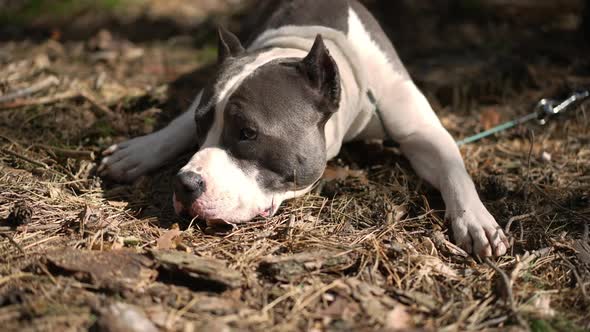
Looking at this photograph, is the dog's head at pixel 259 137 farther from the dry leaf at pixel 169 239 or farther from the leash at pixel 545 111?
the leash at pixel 545 111

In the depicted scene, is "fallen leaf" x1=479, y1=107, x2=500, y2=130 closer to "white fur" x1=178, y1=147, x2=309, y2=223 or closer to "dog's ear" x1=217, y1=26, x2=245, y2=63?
"dog's ear" x1=217, y1=26, x2=245, y2=63

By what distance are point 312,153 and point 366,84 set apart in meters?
0.76

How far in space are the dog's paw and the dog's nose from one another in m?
1.24

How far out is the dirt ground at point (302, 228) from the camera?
2314 mm

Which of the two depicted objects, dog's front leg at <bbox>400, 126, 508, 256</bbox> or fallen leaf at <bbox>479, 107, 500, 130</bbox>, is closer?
dog's front leg at <bbox>400, 126, 508, 256</bbox>

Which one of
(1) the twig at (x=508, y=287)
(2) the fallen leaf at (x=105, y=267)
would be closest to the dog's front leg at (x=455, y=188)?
(1) the twig at (x=508, y=287)

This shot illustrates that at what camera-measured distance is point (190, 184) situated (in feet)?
9.14

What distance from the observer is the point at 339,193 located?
3359 millimetres

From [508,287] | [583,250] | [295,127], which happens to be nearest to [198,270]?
[295,127]

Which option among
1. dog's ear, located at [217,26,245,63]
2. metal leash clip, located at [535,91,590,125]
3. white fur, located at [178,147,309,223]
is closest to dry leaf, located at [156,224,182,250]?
white fur, located at [178,147,309,223]

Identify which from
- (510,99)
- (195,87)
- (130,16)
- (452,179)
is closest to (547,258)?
(452,179)

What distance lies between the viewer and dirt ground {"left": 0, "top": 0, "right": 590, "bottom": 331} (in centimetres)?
231

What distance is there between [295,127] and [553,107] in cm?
226

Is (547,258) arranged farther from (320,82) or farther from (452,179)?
Answer: (320,82)
